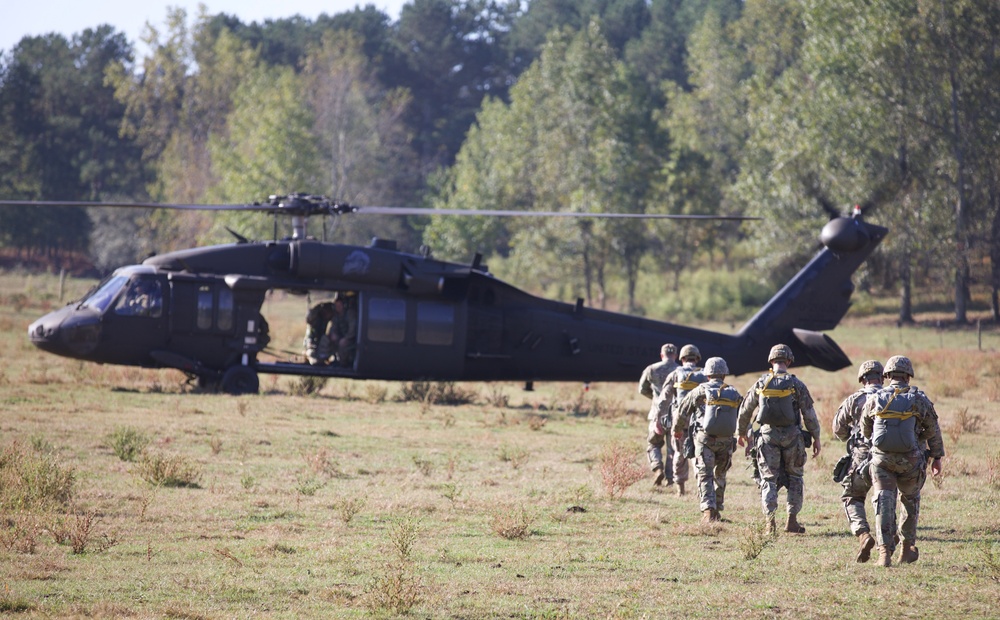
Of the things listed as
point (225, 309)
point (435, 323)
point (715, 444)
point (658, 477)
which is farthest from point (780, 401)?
point (225, 309)

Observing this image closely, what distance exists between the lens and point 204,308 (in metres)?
20.8

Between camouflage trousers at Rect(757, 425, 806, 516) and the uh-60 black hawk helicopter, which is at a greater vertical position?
the uh-60 black hawk helicopter

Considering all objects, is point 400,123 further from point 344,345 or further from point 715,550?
point 715,550

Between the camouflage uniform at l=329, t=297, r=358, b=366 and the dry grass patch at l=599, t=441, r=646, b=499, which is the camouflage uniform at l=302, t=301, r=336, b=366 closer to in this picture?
the camouflage uniform at l=329, t=297, r=358, b=366

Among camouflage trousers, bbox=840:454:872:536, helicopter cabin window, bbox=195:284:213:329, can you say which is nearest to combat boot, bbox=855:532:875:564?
camouflage trousers, bbox=840:454:872:536

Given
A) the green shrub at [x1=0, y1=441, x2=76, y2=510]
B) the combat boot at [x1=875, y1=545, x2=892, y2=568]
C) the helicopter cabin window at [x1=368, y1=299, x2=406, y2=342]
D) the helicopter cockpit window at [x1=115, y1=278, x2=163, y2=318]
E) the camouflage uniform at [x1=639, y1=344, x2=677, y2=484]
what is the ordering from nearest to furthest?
the combat boot at [x1=875, y1=545, x2=892, y2=568] < the green shrub at [x1=0, y1=441, x2=76, y2=510] < the camouflage uniform at [x1=639, y1=344, x2=677, y2=484] < the helicopter cockpit window at [x1=115, y1=278, x2=163, y2=318] < the helicopter cabin window at [x1=368, y1=299, x2=406, y2=342]

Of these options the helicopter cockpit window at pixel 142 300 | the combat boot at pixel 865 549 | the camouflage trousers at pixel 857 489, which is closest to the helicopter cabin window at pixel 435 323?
the helicopter cockpit window at pixel 142 300

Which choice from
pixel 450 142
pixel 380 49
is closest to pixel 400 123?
pixel 450 142

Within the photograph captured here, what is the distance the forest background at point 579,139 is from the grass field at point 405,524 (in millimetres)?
13051

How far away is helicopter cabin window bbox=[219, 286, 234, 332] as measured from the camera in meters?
20.9

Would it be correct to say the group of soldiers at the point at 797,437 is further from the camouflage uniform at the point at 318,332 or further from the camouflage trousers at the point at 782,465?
the camouflage uniform at the point at 318,332

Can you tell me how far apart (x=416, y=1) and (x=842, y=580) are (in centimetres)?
10987

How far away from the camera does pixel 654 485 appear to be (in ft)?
47.9

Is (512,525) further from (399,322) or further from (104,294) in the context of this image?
(104,294)
